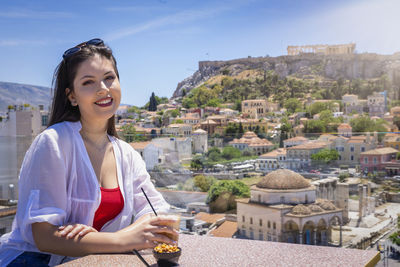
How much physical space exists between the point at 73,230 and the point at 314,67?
49.8 meters

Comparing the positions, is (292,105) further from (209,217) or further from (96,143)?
(96,143)

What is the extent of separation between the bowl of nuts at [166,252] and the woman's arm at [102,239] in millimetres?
21

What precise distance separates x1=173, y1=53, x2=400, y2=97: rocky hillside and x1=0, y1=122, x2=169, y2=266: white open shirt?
43.0 metres

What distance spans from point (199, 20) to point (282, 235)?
125 feet

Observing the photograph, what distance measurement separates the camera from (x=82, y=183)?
2.10 ft

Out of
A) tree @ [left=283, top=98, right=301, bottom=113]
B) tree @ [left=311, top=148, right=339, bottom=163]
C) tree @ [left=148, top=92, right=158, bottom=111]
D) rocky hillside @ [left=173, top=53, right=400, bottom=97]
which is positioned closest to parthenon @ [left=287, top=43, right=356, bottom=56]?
rocky hillside @ [left=173, top=53, right=400, bottom=97]

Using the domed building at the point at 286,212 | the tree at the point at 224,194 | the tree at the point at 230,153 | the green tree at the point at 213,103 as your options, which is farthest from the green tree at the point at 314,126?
the domed building at the point at 286,212

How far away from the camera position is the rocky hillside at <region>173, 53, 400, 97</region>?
143 ft

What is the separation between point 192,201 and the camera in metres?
2.95

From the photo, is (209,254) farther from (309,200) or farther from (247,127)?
(247,127)

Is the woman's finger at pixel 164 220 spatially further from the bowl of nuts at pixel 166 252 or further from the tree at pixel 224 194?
the tree at pixel 224 194

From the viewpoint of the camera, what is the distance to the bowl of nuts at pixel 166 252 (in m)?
0.54

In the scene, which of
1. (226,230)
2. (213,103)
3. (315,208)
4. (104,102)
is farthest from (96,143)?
(213,103)

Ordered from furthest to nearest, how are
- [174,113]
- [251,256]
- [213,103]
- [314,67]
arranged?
[314,67]
[213,103]
[174,113]
[251,256]
